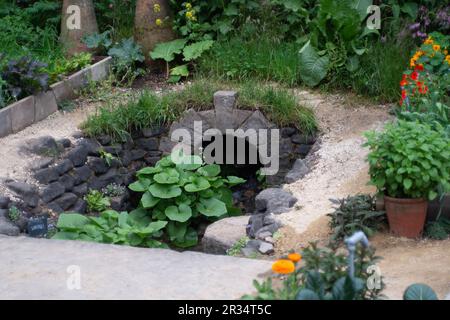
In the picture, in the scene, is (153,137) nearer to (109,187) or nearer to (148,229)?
A: (109,187)

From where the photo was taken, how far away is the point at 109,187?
363 inches

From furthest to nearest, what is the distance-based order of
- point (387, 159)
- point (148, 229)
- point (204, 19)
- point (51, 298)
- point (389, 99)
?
point (204, 19)
point (389, 99)
point (148, 229)
point (387, 159)
point (51, 298)

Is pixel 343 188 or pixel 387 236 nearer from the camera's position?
pixel 387 236

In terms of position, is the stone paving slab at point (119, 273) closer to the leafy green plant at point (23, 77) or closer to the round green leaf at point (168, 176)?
the round green leaf at point (168, 176)

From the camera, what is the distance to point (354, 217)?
21.0ft

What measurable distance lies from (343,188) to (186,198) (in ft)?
6.22

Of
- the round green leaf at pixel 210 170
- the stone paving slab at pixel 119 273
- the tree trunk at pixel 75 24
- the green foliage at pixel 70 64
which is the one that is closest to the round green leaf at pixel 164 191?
the round green leaf at pixel 210 170

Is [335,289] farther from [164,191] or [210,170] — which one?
[210,170]

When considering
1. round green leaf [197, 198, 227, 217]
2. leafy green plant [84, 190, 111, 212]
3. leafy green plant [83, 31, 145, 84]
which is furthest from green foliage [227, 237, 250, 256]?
leafy green plant [83, 31, 145, 84]

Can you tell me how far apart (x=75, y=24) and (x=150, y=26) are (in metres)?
1.02

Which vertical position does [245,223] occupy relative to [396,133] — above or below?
below

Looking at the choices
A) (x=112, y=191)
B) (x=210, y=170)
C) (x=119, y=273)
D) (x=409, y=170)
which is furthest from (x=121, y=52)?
(x=119, y=273)

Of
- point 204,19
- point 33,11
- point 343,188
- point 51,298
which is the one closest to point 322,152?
point 343,188

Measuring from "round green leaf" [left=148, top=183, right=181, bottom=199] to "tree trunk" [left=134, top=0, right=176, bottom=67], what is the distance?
282cm
